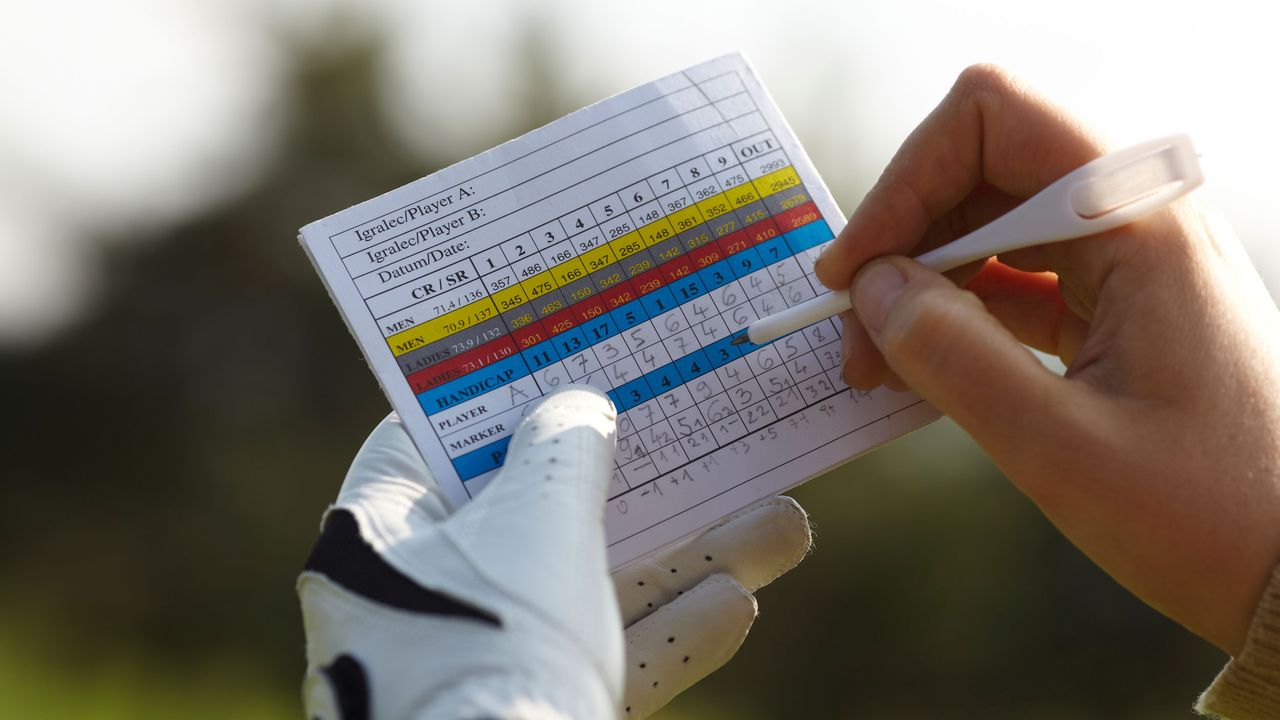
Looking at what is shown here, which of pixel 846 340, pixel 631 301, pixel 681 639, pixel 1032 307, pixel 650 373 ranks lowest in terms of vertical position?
pixel 681 639

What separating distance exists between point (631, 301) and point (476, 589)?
59cm

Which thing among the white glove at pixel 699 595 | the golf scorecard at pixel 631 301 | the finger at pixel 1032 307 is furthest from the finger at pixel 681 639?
the finger at pixel 1032 307

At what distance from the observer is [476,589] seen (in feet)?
3.69

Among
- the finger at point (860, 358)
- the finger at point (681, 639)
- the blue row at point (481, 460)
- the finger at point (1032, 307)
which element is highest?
the blue row at point (481, 460)

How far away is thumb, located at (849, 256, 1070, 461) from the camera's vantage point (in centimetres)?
117

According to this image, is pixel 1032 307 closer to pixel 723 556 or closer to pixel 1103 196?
pixel 1103 196

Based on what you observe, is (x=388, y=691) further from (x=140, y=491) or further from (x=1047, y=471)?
(x=140, y=491)

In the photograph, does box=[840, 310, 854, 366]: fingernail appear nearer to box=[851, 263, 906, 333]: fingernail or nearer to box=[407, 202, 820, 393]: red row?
box=[851, 263, 906, 333]: fingernail

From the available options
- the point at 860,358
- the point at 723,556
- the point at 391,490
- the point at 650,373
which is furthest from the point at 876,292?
the point at 391,490

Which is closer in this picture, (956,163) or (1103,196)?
(1103,196)

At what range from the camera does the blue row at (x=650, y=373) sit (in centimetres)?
147

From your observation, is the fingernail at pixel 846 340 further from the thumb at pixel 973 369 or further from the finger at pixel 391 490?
the finger at pixel 391 490

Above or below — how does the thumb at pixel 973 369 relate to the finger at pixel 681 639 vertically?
above

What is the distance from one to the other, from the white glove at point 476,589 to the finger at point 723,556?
0.34m
